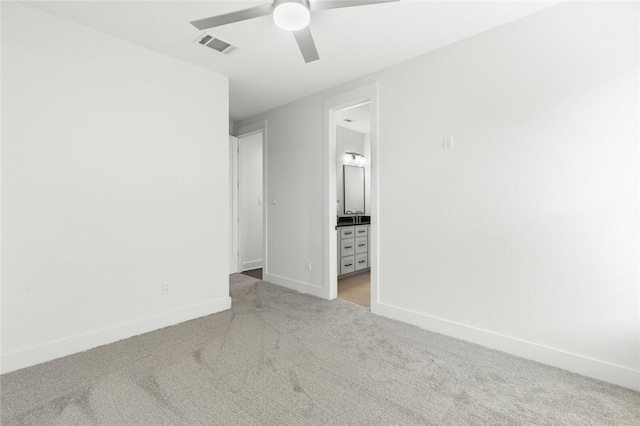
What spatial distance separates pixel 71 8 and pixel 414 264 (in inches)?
134

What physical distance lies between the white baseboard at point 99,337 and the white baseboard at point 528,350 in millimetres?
1968

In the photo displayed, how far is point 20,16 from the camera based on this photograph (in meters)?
2.17

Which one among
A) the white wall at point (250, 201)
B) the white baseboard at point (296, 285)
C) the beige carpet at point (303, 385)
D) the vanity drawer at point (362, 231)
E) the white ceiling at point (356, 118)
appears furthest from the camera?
the white wall at point (250, 201)

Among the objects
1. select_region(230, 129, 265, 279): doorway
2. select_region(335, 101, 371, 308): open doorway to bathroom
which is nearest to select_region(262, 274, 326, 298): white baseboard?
select_region(335, 101, 371, 308): open doorway to bathroom

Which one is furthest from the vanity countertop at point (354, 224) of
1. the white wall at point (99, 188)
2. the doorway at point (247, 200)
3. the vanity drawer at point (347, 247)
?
the white wall at point (99, 188)

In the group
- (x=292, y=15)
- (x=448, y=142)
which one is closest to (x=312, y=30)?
(x=292, y=15)

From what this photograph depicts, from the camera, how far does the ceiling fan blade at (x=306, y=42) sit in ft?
6.72

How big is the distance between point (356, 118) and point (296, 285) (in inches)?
115

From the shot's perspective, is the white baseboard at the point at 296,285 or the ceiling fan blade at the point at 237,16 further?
the white baseboard at the point at 296,285

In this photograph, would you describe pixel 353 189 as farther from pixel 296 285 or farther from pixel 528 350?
pixel 528 350

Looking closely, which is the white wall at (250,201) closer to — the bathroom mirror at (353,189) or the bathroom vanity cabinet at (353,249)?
the bathroom mirror at (353,189)

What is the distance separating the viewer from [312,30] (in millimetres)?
2465

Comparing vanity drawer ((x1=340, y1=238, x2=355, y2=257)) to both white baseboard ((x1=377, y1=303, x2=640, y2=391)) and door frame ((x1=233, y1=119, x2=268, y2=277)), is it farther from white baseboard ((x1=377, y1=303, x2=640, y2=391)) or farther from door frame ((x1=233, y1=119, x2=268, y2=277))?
white baseboard ((x1=377, y1=303, x2=640, y2=391))

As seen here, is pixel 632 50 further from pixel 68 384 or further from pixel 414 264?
pixel 68 384
